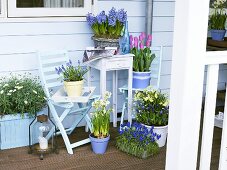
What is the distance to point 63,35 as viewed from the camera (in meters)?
4.07

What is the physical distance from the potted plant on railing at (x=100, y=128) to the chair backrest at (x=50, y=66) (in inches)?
18.5

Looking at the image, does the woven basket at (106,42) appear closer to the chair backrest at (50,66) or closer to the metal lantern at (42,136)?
the chair backrest at (50,66)

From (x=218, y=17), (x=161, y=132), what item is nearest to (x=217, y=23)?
(x=218, y=17)

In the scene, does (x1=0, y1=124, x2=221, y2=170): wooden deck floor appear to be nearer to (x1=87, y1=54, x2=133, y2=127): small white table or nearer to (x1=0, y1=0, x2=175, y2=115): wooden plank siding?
(x1=87, y1=54, x2=133, y2=127): small white table

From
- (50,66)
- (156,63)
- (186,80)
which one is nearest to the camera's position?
(186,80)

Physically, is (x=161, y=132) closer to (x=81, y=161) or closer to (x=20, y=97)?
(x=81, y=161)

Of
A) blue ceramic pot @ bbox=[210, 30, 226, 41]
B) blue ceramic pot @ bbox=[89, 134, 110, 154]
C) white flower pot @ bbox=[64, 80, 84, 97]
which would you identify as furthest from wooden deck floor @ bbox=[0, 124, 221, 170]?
blue ceramic pot @ bbox=[210, 30, 226, 41]

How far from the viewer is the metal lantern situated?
353 centimetres

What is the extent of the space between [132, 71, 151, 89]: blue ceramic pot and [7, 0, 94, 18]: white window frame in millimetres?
819

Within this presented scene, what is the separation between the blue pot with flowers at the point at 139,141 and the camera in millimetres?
3539

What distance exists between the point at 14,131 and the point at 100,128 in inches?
31.3

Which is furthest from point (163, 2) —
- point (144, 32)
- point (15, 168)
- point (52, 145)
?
point (15, 168)

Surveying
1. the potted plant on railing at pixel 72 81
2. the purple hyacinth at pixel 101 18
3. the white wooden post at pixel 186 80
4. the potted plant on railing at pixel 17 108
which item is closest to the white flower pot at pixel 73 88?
the potted plant on railing at pixel 72 81

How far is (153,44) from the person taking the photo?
4586 mm
